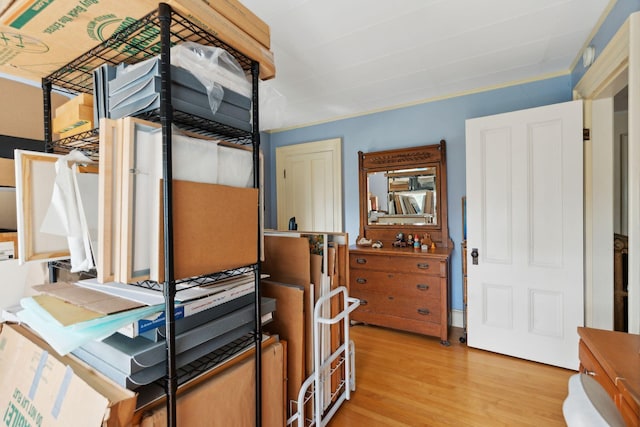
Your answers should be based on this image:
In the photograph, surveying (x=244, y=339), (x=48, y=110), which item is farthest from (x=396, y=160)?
(x=48, y=110)

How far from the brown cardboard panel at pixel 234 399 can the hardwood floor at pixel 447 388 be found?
2.35ft

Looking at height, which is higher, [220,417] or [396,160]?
[396,160]

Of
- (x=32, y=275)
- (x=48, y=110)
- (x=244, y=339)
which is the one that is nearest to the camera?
(x=244, y=339)

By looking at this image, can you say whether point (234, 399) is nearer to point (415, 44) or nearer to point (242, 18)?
point (242, 18)

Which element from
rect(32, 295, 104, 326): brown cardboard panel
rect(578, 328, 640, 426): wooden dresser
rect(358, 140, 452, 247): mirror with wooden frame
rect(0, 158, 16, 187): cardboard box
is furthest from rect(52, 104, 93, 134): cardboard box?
rect(358, 140, 452, 247): mirror with wooden frame

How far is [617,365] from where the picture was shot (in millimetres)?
913

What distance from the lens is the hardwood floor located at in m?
1.70

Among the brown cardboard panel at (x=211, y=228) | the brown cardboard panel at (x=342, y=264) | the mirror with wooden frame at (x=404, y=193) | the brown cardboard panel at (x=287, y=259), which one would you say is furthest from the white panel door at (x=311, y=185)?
the brown cardboard panel at (x=211, y=228)

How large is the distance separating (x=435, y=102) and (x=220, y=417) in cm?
311

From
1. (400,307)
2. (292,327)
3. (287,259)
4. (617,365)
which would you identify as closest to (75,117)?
(287,259)

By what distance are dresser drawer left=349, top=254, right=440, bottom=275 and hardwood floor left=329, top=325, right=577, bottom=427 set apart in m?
0.65

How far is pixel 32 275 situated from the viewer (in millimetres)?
1365

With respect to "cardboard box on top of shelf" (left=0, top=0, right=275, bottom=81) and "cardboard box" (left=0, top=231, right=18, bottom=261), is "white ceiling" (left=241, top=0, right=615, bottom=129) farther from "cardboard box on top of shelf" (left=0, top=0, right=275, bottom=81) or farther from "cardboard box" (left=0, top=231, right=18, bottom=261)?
"cardboard box" (left=0, top=231, right=18, bottom=261)

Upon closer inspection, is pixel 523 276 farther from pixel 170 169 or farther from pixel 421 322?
pixel 170 169
